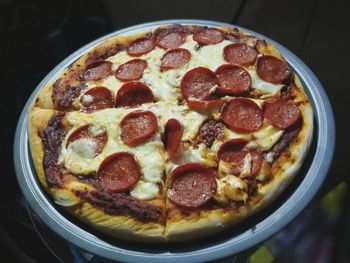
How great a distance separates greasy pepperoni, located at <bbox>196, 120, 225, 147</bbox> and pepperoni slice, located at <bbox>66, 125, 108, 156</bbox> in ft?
1.09

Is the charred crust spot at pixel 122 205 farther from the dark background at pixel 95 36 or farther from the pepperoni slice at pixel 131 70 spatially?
the pepperoni slice at pixel 131 70

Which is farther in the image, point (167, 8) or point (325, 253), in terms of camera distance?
point (167, 8)

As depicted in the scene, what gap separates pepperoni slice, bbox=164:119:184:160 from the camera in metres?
1.61

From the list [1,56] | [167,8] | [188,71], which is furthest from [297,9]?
[1,56]

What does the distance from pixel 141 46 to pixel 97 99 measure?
0.35 m

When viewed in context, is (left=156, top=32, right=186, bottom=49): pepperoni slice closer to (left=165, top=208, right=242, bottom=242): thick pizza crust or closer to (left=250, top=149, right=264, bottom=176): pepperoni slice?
(left=250, top=149, right=264, bottom=176): pepperoni slice

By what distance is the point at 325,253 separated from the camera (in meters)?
1.55

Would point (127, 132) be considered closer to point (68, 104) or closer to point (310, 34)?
point (68, 104)

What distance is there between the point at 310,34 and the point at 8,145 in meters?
1.91

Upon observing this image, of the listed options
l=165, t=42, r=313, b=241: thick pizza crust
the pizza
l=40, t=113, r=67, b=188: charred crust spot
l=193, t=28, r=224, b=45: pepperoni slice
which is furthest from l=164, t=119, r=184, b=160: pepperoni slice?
l=193, t=28, r=224, b=45: pepperoni slice

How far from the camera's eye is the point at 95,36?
9.59 ft

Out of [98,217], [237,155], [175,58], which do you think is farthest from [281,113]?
[98,217]

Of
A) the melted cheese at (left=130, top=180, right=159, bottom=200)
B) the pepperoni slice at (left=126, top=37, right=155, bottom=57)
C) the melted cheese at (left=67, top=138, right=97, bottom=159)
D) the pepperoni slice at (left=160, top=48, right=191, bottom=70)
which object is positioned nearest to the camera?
the melted cheese at (left=130, top=180, right=159, bottom=200)

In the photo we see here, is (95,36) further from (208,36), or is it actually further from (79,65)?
(208,36)
